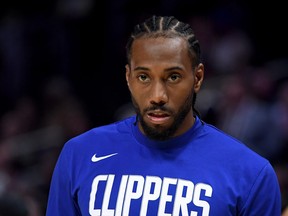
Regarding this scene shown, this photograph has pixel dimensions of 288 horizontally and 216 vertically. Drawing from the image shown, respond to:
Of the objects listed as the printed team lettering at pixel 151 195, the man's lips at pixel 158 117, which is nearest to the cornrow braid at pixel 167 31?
the man's lips at pixel 158 117

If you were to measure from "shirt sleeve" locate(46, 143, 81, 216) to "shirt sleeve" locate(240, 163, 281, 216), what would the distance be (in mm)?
617

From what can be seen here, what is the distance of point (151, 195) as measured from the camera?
2.77 m

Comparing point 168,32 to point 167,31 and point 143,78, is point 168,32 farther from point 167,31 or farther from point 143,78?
point 143,78

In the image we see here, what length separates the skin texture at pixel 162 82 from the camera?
9.00 ft

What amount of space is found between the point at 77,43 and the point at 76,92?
0.96 metres

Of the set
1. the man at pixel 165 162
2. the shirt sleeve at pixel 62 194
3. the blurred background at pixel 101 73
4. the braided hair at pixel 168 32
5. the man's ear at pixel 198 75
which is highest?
the braided hair at pixel 168 32

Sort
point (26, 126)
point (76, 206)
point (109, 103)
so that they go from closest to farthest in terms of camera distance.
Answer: point (76, 206) → point (26, 126) → point (109, 103)

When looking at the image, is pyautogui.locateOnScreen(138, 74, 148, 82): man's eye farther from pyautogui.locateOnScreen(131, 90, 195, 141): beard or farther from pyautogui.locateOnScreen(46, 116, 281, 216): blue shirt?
pyautogui.locateOnScreen(46, 116, 281, 216): blue shirt

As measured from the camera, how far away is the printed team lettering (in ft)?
9.00

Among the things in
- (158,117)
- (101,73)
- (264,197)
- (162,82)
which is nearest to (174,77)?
(162,82)

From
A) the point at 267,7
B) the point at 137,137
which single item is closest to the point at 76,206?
the point at 137,137

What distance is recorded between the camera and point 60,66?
945 centimetres

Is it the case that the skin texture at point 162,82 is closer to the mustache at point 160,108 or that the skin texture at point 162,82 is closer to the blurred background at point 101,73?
the mustache at point 160,108

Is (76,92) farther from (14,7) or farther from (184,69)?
(184,69)
